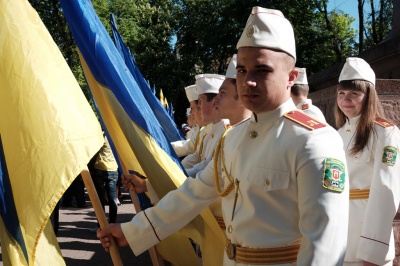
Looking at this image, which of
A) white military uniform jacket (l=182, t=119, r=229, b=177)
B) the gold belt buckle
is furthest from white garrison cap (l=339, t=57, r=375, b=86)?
the gold belt buckle

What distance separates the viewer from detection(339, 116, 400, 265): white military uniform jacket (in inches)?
122

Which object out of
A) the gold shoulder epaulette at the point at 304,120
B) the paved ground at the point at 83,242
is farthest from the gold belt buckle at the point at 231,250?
the paved ground at the point at 83,242

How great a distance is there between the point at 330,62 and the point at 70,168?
2303 centimetres

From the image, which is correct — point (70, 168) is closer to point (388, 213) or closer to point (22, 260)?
point (22, 260)

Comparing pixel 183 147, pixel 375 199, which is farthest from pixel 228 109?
pixel 183 147

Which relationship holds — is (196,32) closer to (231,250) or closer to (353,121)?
(353,121)

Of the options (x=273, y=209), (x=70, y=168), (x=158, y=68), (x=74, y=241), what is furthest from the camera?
(x=158, y=68)

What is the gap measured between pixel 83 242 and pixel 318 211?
6819 mm

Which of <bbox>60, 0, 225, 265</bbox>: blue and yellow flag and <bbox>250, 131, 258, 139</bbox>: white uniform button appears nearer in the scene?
<bbox>250, 131, 258, 139</bbox>: white uniform button

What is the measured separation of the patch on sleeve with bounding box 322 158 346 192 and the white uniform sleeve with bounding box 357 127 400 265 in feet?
4.14

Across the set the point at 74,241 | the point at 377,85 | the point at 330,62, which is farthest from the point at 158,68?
the point at 377,85

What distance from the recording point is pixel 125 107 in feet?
10.5

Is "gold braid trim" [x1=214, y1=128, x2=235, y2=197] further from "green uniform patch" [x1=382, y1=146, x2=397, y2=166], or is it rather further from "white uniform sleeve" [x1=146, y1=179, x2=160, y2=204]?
"green uniform patch" [x1=382, y1=146, x2=397, y2=166]

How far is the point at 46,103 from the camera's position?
2516 millimetres
